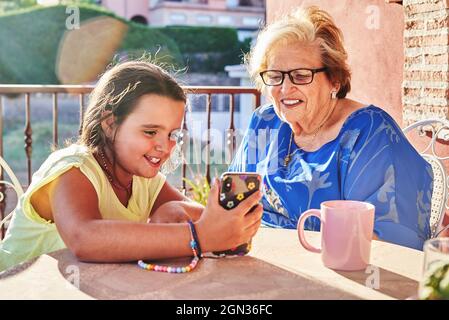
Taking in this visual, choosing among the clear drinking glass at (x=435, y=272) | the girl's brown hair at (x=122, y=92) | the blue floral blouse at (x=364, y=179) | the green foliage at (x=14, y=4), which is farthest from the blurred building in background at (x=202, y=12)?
the clear drinking glass at (x=435, y=272)

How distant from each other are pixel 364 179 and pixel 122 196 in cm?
72

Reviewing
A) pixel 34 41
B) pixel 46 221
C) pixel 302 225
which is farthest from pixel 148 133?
pixel 34 41

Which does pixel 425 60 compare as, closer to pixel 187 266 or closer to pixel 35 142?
pixel 187 266

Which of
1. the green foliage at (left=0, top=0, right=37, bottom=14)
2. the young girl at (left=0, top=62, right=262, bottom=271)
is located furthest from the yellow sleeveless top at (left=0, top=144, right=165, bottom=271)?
the green foliage at (left=0, top=0, right=37, bottom=14)

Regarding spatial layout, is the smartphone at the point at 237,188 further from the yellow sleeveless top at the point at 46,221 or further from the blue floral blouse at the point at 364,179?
the blue floral blouse at the point at 364,179

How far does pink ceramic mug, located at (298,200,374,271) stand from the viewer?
1.16 metres

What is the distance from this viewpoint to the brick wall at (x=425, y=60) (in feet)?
9.86

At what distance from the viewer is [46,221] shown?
1.53 m

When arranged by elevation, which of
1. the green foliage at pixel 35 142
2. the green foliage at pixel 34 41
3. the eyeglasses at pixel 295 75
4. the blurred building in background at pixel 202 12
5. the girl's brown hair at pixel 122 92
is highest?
the blurred building in background at pixel 202 12

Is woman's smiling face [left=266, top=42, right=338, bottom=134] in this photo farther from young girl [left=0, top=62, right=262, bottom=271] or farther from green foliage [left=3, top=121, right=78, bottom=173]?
green foliage [left=3, top=121, right=78, bottom=173]

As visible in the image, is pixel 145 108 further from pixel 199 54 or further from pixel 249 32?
pixel 249 32

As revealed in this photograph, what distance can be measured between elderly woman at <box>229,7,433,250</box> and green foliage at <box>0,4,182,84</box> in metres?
16.9

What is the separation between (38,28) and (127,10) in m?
7.22
